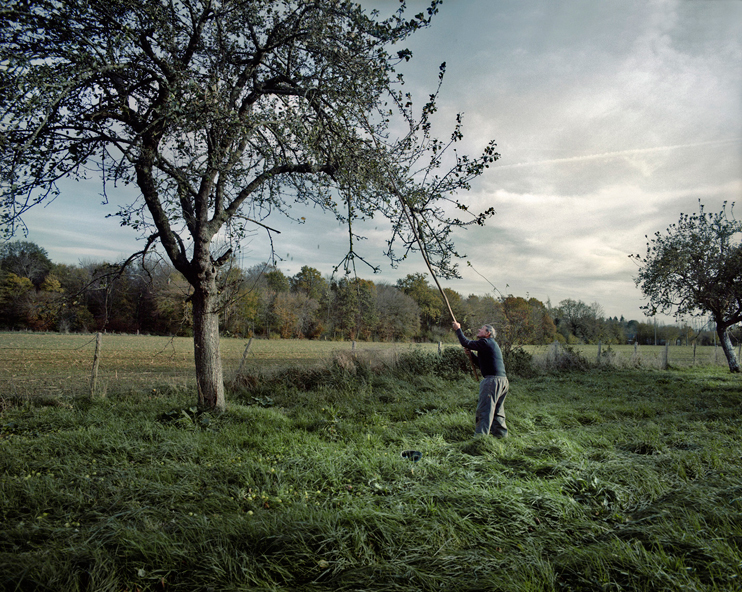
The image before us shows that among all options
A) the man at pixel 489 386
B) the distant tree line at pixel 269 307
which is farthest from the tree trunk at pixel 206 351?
the man at pixel 489 386

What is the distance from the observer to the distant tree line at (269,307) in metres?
8.05

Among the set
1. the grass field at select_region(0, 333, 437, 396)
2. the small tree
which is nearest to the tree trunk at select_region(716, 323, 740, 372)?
the small tree

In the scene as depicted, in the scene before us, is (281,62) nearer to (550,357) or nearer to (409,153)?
(409,153)

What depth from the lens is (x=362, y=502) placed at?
11.9 ft

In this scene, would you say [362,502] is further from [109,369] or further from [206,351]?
[109,369]

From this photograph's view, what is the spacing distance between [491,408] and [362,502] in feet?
11.9

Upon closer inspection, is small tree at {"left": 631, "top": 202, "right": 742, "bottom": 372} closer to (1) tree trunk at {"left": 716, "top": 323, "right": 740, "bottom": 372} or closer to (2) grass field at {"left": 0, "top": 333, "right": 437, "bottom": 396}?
(1) tree trunk at {"left": 716, "top": 323, "right": 740, "bottom": 372}

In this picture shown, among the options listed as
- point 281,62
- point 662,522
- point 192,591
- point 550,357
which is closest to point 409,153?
point 281,62

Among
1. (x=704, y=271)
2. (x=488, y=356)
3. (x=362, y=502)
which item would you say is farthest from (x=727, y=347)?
(x=362, y=502)

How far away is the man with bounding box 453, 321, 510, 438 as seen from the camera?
21.6ft

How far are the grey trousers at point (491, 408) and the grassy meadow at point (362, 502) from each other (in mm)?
268

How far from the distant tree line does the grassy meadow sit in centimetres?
221

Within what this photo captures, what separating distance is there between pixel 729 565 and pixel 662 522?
61 cm

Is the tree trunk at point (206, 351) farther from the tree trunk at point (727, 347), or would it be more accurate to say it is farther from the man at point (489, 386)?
the tree trunk at point (727, 347)
